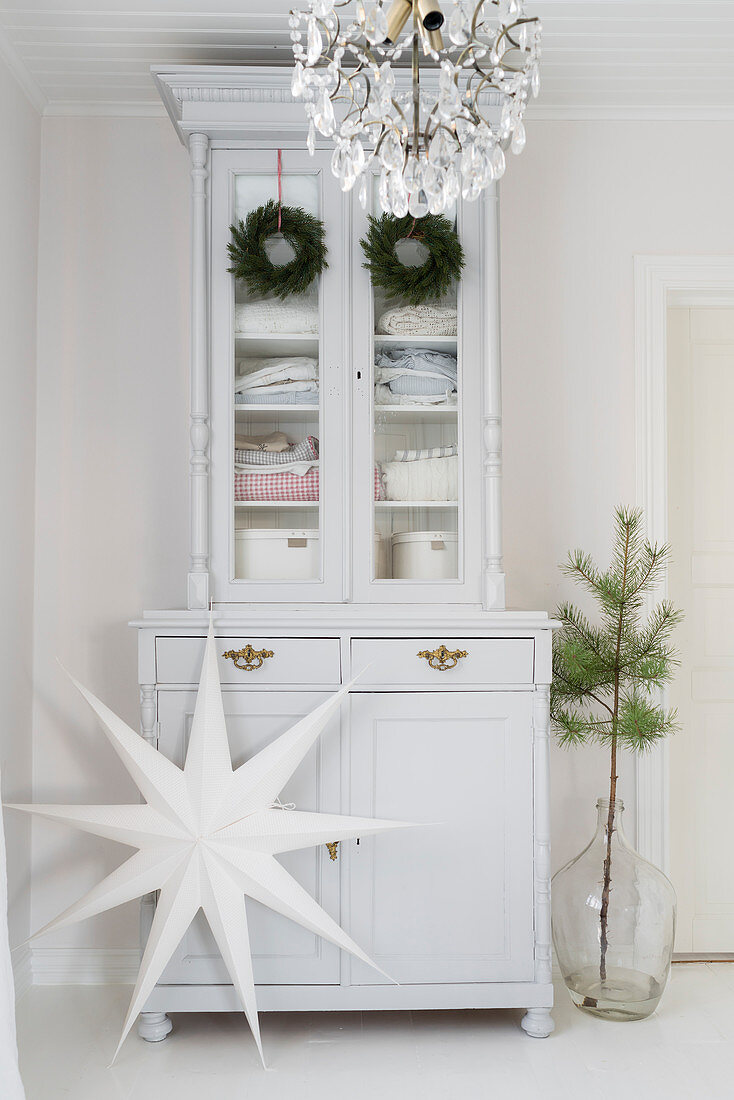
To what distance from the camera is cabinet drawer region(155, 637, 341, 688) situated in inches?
85.1

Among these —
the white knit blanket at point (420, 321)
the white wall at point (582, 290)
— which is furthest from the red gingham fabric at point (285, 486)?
the white wall at point (582, 290)

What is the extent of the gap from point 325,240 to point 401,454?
578 mm

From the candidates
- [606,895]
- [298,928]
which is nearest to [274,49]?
[298,928]

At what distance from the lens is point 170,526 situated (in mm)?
2643

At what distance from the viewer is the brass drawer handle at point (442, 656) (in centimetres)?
216

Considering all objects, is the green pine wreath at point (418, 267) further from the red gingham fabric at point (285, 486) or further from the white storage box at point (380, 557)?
the white storage box at point (380, 557)

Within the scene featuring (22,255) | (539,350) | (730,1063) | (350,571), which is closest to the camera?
(730,1063)

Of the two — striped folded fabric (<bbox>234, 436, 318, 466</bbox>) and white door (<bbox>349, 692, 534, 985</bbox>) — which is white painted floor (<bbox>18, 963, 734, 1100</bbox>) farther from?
striped folded fabric (<bbox>234, 436, 318, 466</bbox>)

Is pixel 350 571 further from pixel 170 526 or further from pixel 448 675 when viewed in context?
pixel 170 526

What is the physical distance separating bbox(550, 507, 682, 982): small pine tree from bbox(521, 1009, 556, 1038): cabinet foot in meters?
0.22

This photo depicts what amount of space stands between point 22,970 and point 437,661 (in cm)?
148

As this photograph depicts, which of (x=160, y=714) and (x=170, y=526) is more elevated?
(x=170, y=526)

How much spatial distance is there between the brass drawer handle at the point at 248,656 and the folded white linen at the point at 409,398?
70cm

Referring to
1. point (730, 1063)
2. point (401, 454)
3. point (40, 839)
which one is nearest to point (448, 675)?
point (401, 454)
